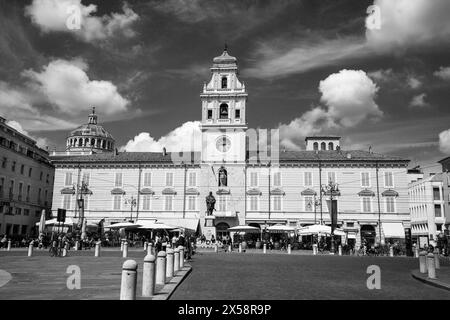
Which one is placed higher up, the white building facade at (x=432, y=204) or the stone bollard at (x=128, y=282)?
the white building facade at (x=432, y=204)

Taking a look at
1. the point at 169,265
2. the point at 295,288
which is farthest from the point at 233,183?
the point at 295,288

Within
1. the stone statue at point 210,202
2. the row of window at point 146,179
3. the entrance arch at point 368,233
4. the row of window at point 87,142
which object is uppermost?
the row of window at point 87,142

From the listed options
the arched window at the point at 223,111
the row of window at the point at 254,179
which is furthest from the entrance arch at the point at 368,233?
the arched window at the point at 223,111

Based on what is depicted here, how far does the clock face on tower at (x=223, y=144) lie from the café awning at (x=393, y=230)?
21.0m

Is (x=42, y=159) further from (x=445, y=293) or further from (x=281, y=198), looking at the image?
(x=445, y=293)

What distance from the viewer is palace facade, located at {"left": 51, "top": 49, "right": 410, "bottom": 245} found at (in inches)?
1964

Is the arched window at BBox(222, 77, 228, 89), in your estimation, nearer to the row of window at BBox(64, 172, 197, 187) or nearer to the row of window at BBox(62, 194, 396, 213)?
the row of window at BBox(64, 172, 197, 187)

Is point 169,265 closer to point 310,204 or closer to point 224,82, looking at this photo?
point 310,204

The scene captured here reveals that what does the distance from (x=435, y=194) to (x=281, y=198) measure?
30.3 m

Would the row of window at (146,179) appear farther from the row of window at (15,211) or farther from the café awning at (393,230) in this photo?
the café awning at (393,230)

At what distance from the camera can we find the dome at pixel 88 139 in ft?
304

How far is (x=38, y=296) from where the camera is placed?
9.70m

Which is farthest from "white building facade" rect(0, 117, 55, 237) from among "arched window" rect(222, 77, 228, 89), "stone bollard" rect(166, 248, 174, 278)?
"stone bollard" rect(166, 248, 174, 278)
